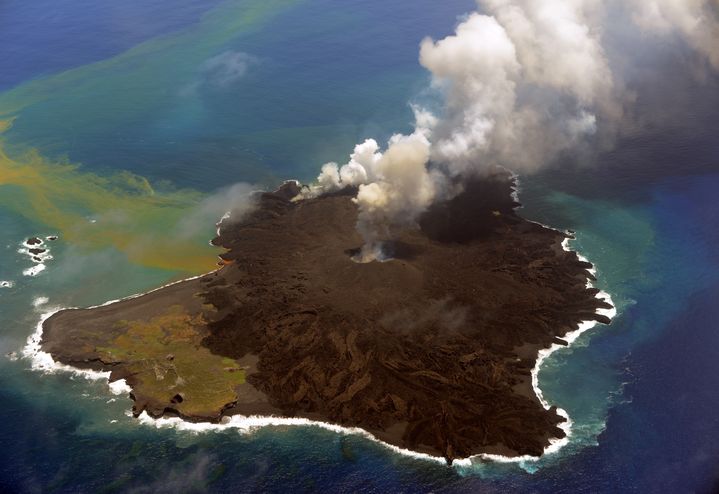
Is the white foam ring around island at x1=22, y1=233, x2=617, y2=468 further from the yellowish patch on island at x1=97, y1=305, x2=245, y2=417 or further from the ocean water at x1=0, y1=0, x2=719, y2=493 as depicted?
the yellowish patch on island at x1=97, y1=305, x2=245, y2=417

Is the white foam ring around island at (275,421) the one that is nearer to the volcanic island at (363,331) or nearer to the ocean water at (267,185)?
the volcanic island at (363,331)

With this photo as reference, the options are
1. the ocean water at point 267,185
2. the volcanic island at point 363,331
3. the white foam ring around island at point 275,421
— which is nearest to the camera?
the ocean water at point 267,185

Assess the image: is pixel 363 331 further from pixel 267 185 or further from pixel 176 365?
pixel 267 185

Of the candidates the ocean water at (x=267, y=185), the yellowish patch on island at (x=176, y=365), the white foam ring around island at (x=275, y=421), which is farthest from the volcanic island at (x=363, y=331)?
the ocean water at (x=267, y=185)

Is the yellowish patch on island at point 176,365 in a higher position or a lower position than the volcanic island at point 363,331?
lower

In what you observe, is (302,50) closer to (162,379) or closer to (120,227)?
(120,227)

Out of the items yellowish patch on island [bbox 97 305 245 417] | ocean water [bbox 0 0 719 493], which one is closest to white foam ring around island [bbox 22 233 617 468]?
ocean water [bbox 0 0 719 493]

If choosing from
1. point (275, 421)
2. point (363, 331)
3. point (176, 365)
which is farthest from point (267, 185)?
point (275, 421)
